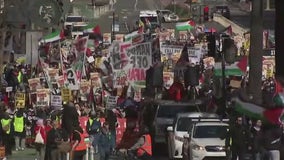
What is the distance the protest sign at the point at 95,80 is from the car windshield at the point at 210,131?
1144cm

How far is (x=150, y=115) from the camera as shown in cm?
3116

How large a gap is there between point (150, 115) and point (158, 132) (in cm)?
143

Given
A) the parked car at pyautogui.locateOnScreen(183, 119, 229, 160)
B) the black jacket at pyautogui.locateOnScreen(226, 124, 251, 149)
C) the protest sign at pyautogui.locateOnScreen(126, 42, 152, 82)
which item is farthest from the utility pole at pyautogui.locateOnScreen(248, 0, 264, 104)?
the protest sign at pyautogui.locateOnScreen(126, 42, 152, 82)

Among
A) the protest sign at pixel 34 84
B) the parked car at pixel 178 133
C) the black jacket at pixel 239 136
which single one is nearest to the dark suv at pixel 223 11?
the protest sign at pixel 34 84

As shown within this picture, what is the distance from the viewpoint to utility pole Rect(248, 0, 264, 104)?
24.5 m

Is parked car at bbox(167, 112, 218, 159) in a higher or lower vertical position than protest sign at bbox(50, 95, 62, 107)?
lower

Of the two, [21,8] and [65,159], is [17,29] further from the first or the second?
[65,159]

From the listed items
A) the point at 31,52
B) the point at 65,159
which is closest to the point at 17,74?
the point at 31,52

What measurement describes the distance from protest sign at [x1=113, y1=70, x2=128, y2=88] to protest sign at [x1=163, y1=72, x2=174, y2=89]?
12.5 feet

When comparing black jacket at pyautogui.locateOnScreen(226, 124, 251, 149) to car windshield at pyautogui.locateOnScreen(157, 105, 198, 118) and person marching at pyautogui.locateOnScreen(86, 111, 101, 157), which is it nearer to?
person marching at pyautogui.locateOnScreen(86, 111, 101, 157)

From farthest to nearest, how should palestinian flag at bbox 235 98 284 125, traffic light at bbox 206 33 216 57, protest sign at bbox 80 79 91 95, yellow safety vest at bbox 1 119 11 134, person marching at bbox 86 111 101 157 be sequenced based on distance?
1. traffic light at bbox 206 33 216 57
2. protest sign at bbox 80 79 91 95
3. yellow safety vest at bbox 1 119 11 134
4. person marching at bbox 86 111 101 157
5. palestinian flag at bbox 235 98 284 125

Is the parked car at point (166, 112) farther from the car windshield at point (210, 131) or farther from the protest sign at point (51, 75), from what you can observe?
the car windshield at point (210, 131)

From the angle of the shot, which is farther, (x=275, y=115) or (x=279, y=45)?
(x=279, y=45)

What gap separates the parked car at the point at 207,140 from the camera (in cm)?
2241
